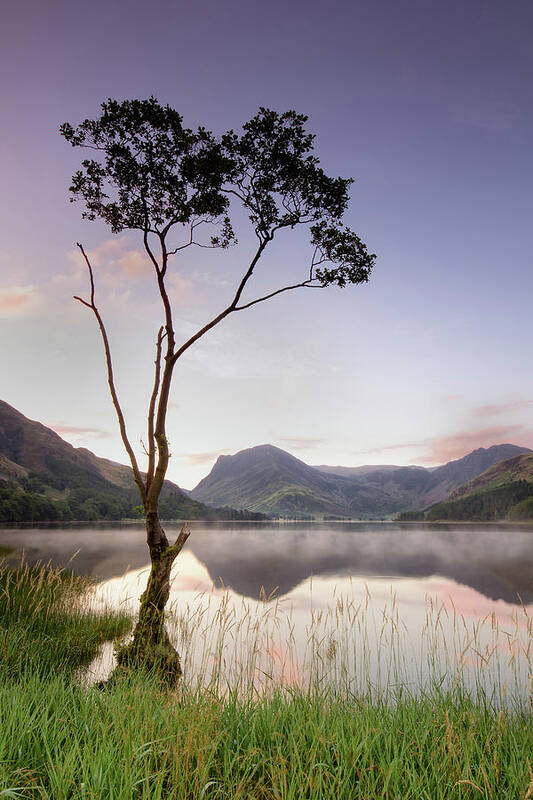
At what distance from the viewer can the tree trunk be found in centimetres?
942

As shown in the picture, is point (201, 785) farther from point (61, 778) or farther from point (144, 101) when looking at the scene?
point (144, 101)

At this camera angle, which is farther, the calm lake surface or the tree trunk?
the calm lake surface

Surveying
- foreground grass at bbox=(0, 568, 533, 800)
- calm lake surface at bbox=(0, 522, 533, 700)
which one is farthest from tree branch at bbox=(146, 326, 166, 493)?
foreground grass at bbox=(0, 568, 533, 800)

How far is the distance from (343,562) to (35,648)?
4973cm

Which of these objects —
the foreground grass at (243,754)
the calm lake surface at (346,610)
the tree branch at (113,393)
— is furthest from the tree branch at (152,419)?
the foreground grass at (243,754)

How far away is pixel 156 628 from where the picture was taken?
32.3 ft

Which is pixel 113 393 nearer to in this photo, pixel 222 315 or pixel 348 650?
pixel 222 315

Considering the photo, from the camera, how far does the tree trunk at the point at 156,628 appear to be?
9.42 m

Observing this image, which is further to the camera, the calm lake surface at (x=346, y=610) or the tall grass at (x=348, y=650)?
the calm lake surface at (x=346, y=610)

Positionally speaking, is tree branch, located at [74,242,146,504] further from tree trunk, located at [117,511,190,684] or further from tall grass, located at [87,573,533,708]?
tall grass, located at [87,573,533,708]

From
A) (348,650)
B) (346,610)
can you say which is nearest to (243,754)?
(348,650)

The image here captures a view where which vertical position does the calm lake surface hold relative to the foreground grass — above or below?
below

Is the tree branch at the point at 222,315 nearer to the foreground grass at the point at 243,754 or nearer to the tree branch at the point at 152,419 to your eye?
the tree branch at the point at 152,419

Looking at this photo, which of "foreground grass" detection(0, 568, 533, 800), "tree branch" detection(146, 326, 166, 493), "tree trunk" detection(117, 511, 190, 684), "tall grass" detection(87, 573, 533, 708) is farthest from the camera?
"tree branch" detection(146, 326, 166, 493)
